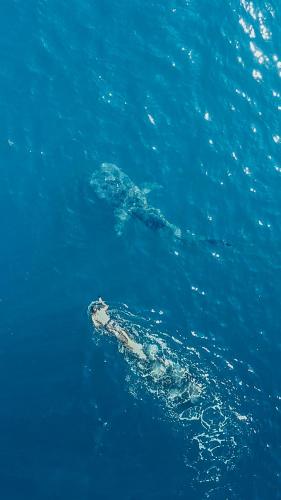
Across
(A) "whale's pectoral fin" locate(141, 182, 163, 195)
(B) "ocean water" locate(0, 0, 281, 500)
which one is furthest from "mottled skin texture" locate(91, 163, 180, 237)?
(B) "ocean water" locate(0, 0, 281, 500)

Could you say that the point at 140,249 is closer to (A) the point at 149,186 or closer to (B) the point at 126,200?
(B) the point at 126,200

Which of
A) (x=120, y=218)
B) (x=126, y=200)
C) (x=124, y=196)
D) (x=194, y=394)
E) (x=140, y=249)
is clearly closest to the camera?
(x=194, y=394)

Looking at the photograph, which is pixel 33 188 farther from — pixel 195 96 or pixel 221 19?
pixel 221 19

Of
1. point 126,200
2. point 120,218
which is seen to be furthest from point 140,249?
point 126,200

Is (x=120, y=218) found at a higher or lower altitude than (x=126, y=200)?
lower

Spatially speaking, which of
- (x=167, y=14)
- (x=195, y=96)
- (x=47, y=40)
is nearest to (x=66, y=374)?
(x=195, y=96)

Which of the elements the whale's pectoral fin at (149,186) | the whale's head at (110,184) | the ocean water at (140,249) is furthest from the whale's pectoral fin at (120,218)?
the whale's pectoral fin at (149,186)
